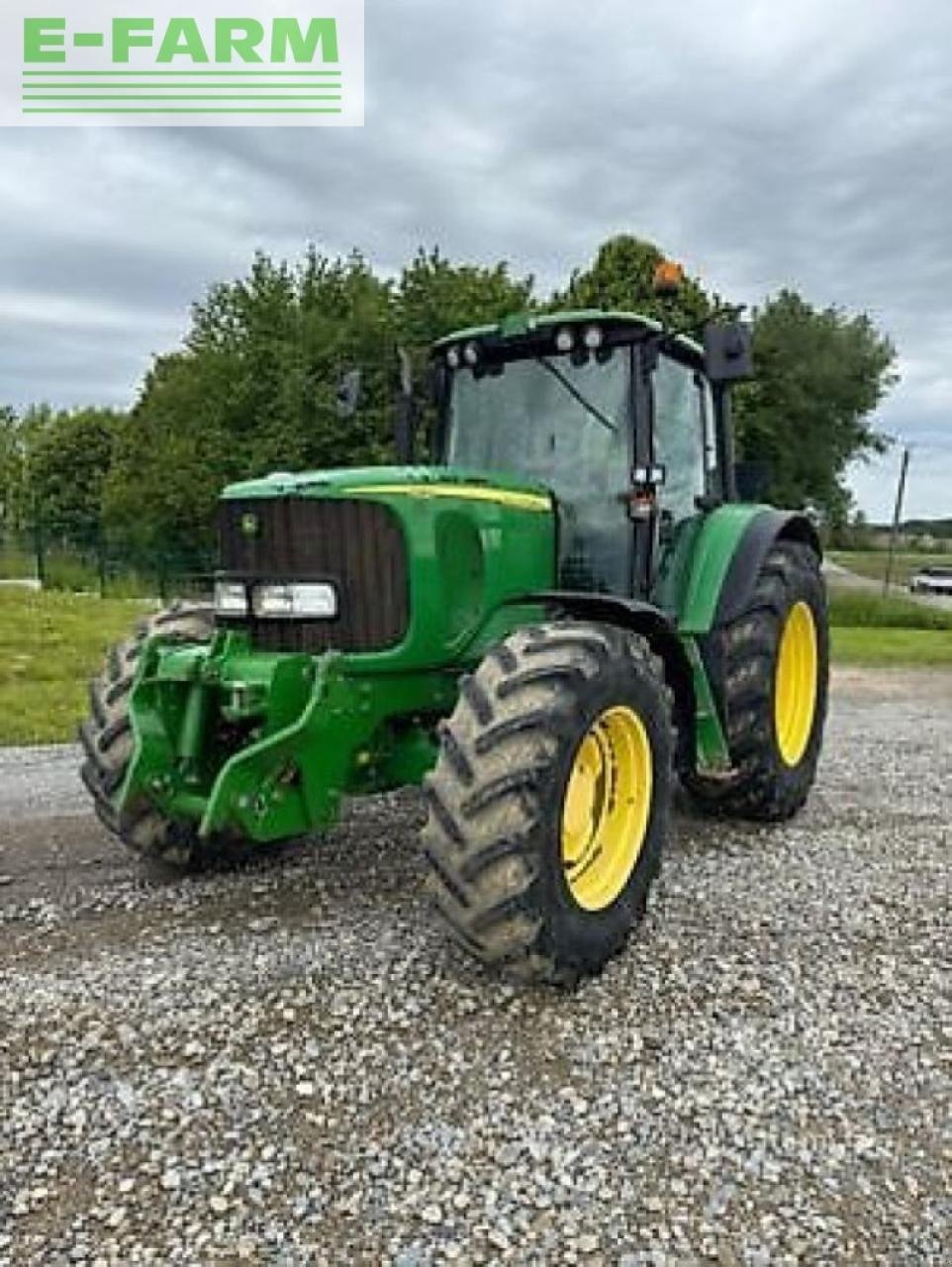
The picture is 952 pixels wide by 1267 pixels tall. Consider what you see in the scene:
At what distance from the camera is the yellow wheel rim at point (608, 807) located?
398 cm

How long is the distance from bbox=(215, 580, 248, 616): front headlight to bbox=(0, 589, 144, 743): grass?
479cm

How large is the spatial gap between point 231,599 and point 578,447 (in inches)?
64.7

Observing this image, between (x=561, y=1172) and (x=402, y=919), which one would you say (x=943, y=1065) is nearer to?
(x=561, y=1172)

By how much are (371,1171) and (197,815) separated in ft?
5.71

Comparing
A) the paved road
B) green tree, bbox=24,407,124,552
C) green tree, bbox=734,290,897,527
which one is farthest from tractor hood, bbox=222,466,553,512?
green tree, bbox=24,407,124,552

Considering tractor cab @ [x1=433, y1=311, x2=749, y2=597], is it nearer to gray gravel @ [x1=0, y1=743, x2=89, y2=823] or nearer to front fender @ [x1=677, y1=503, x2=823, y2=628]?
front fender @ [x1=677, y1=503, x2=823, y2=628]

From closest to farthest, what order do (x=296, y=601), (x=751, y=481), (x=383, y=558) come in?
(x=383, y=558) < (x=296, y=601) < (x=751, y=481)

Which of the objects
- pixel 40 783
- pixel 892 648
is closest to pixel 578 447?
pixel 40 783

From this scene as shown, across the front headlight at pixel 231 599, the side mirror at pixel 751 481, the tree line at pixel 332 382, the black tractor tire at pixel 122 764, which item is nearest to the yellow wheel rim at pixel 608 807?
the front headlight at pixel 231 599

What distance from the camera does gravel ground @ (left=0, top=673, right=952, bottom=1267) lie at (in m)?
2.59

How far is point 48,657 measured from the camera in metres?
12.1

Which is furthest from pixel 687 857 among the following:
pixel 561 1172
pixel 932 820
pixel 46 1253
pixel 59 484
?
pixel 59 484

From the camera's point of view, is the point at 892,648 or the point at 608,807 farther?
the point at 892,648

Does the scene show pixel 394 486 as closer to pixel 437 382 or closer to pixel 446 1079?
pixel 437 382
